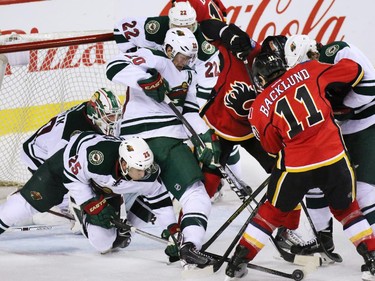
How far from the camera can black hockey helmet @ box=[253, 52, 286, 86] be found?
410 cm

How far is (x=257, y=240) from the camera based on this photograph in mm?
4098

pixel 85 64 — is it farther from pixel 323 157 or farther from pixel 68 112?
pixel 323 157

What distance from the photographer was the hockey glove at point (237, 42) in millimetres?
4543

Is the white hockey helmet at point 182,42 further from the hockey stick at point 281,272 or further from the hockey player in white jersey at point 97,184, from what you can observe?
the hockey stick at point 281,272

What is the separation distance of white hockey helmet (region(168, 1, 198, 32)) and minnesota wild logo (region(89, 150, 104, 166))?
762 millimetres

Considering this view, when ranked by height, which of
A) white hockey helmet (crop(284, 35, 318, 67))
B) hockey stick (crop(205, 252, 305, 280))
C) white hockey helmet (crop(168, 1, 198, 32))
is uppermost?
white hockey helmet (crop(284, 35, 318, 67))

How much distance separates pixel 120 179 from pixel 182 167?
28 cm

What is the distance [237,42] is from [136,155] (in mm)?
676

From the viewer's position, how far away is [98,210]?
4523 millimetres

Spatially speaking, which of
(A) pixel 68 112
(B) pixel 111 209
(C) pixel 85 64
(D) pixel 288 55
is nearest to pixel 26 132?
(C) pixel 85 64

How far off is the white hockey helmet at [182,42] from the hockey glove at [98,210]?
701 millimetres

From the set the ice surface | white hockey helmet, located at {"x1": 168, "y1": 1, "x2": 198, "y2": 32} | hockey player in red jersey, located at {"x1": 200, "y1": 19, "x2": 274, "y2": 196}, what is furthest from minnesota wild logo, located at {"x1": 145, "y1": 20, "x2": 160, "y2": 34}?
the ice surface

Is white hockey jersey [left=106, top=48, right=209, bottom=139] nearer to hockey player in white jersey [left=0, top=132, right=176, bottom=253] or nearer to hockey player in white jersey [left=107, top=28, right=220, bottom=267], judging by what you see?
hockey player in white jersey [left=107, top=28, right=220, bottom=267]

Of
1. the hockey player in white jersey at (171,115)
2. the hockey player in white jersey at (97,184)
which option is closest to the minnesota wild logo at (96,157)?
the hockey player in white jersey at (97,184)
